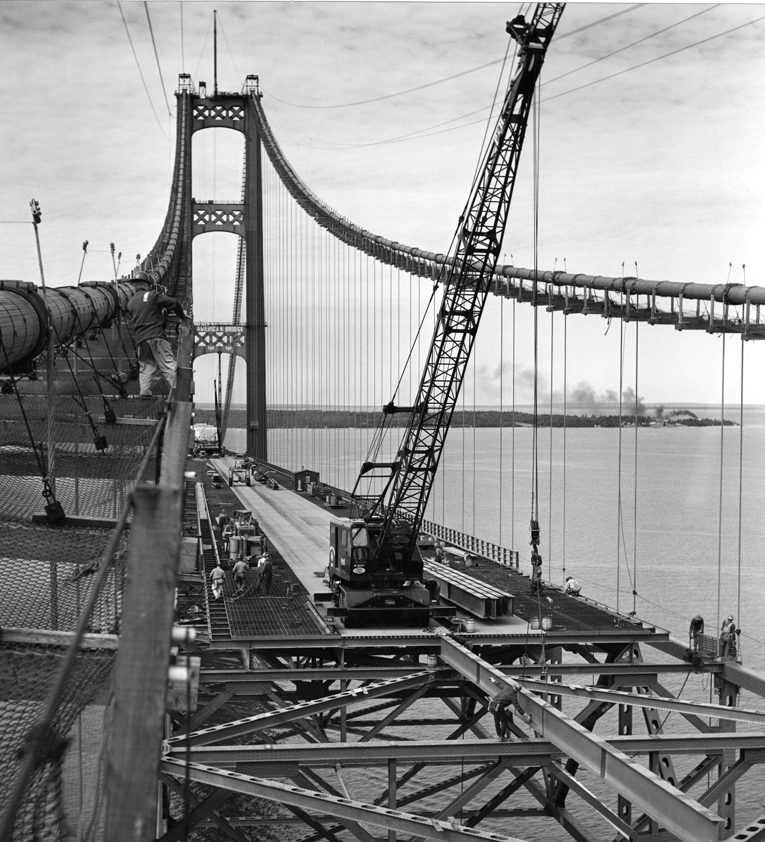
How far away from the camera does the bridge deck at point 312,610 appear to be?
57.9ft

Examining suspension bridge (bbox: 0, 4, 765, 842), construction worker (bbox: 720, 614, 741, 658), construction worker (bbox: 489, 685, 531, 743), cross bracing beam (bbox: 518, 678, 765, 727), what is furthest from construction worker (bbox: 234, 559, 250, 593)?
construction worker (bbox: 489, 685, 531, 743)

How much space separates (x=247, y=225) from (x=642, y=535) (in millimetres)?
27621

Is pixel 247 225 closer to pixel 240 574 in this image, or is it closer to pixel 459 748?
pixel 240 574

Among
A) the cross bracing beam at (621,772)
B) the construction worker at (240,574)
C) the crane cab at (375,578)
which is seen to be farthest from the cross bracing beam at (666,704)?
the construction worker at (240,574)

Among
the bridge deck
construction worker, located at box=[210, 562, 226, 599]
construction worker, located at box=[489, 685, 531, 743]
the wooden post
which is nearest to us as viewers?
the wooden post

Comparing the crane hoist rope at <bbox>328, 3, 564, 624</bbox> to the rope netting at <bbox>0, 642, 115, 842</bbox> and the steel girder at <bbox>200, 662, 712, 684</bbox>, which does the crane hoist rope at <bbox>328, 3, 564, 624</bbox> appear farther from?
the rope netting at <bbox>0, 642, 115, 842</bbox>

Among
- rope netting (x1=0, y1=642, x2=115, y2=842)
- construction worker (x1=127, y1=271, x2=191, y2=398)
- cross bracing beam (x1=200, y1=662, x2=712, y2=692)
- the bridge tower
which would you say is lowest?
cross bracing beam (x1=200, y1=662, x2=712, y2=692)

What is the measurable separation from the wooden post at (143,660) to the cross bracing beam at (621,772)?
23.7ft

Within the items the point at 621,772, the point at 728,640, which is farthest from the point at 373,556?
the point at 621,772

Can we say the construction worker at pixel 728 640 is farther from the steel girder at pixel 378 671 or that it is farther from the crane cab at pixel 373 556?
the crane cab at pixel 373 556

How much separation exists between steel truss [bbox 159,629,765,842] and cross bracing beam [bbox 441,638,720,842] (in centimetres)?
2

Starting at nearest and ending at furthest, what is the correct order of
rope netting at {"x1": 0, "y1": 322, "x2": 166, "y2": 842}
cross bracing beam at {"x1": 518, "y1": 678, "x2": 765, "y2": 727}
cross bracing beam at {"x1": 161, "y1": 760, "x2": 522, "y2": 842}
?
rope netting at {"x1": 0, "y1": 322, "x2": 166, "y2": 842} → cross bracing beam at {"x1": 161, "y1": 760, "x2": 522, "y2": 842} → cross bracing beam at {"x1": 518, "y1": 678, "x2": 765, "y2": 727}

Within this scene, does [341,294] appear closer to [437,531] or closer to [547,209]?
[547,209]

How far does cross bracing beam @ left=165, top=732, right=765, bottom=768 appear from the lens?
11.0 metres
